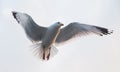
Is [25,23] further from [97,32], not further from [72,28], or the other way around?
[97,32]

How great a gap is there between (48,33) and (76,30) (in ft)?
1.01

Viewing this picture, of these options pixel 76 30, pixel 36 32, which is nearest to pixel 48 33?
pixel 36 32

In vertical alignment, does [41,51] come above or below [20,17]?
below

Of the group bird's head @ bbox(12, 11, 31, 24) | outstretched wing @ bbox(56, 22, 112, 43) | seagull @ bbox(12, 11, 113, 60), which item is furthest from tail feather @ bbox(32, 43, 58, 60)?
bird's head @ bbox(12, 11, 31, 24)

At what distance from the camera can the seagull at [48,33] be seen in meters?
2.63

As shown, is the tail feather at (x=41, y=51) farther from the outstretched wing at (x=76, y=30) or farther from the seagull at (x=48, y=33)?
the outstretched wing at (x=76, y=30)

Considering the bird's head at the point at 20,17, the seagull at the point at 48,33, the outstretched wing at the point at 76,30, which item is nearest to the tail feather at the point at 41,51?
the seagull at the point at 48,33

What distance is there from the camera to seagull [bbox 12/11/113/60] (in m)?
2.63

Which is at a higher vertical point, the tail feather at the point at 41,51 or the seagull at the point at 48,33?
the seagull at the point at 48,33

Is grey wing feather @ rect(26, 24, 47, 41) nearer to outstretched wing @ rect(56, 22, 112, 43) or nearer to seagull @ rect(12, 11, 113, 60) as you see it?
seagull @ rect(12, 11, 113, 60)

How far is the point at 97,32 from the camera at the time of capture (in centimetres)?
271

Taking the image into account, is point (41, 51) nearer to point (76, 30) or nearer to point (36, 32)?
point (36, 32)

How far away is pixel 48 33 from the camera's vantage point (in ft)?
8.51

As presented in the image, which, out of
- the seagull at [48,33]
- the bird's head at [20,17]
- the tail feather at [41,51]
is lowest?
the tail feather at [41,51]
